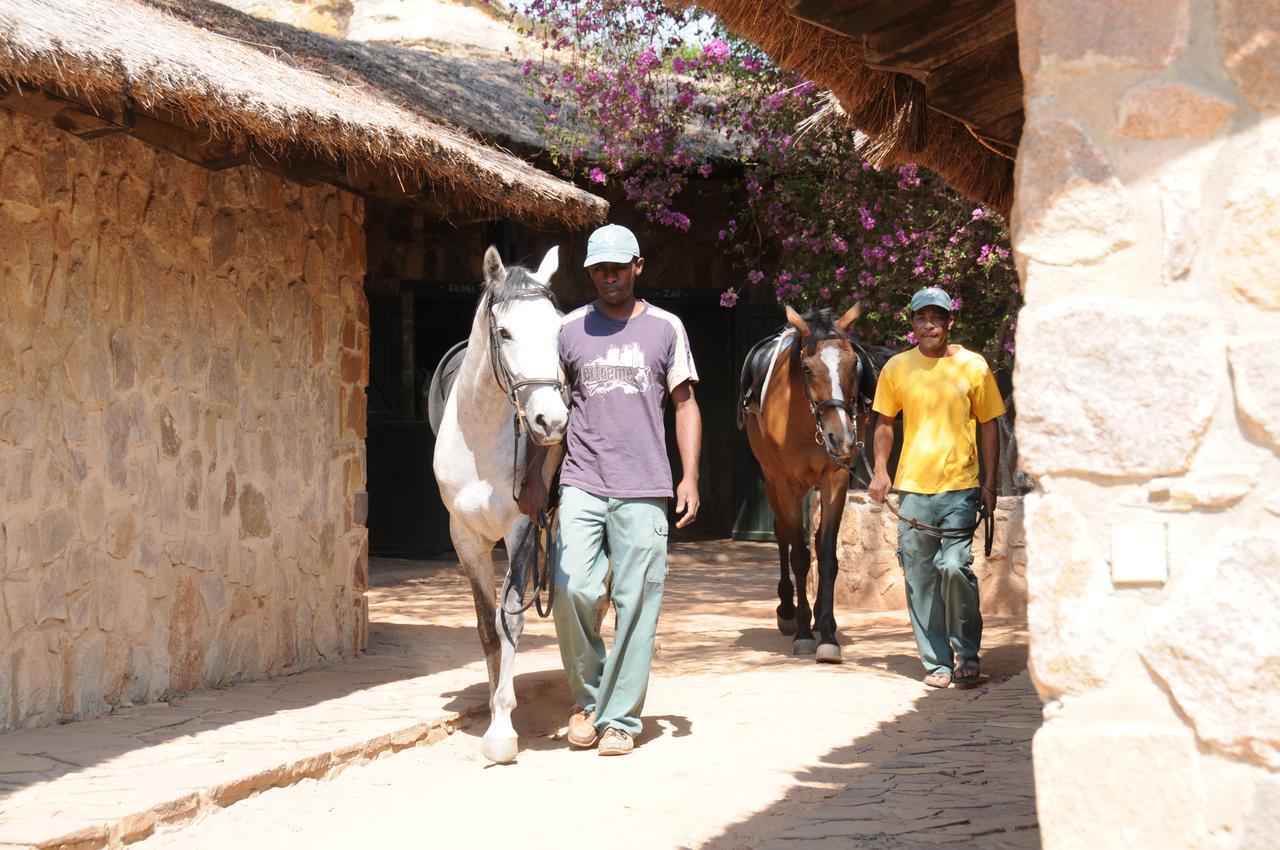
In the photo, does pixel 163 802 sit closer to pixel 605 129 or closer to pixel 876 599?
pixel 876 599

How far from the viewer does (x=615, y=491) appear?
15.9ft

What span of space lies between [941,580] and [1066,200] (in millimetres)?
4164

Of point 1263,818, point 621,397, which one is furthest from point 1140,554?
point 621,397

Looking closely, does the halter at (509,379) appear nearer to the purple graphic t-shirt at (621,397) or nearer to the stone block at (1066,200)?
the purple graphic t-shirt at (621,397)

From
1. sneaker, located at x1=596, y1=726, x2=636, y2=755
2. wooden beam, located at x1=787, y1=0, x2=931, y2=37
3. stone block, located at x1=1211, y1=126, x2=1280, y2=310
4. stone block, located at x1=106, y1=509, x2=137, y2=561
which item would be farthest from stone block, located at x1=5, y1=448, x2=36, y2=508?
stone block, located at x1=1211, y1=126, x2=1280, y2=310

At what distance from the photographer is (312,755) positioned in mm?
4543

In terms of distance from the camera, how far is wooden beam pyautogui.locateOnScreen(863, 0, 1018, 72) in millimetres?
3074

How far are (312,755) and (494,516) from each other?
114 cm

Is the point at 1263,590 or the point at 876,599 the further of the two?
the point at 876,599

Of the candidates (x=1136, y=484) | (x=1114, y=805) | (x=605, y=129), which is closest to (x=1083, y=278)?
(x=1136, y=484)

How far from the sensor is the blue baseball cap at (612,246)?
4.94m

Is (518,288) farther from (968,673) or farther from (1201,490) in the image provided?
(1201,490)

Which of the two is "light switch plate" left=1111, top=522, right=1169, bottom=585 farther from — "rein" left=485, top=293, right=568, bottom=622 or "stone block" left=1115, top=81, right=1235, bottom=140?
"rein" left=485, top=293, right=568, bottom=622

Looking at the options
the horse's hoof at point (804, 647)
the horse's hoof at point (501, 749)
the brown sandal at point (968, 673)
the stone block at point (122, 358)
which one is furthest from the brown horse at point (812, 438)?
the stone block at point (122, 358)
